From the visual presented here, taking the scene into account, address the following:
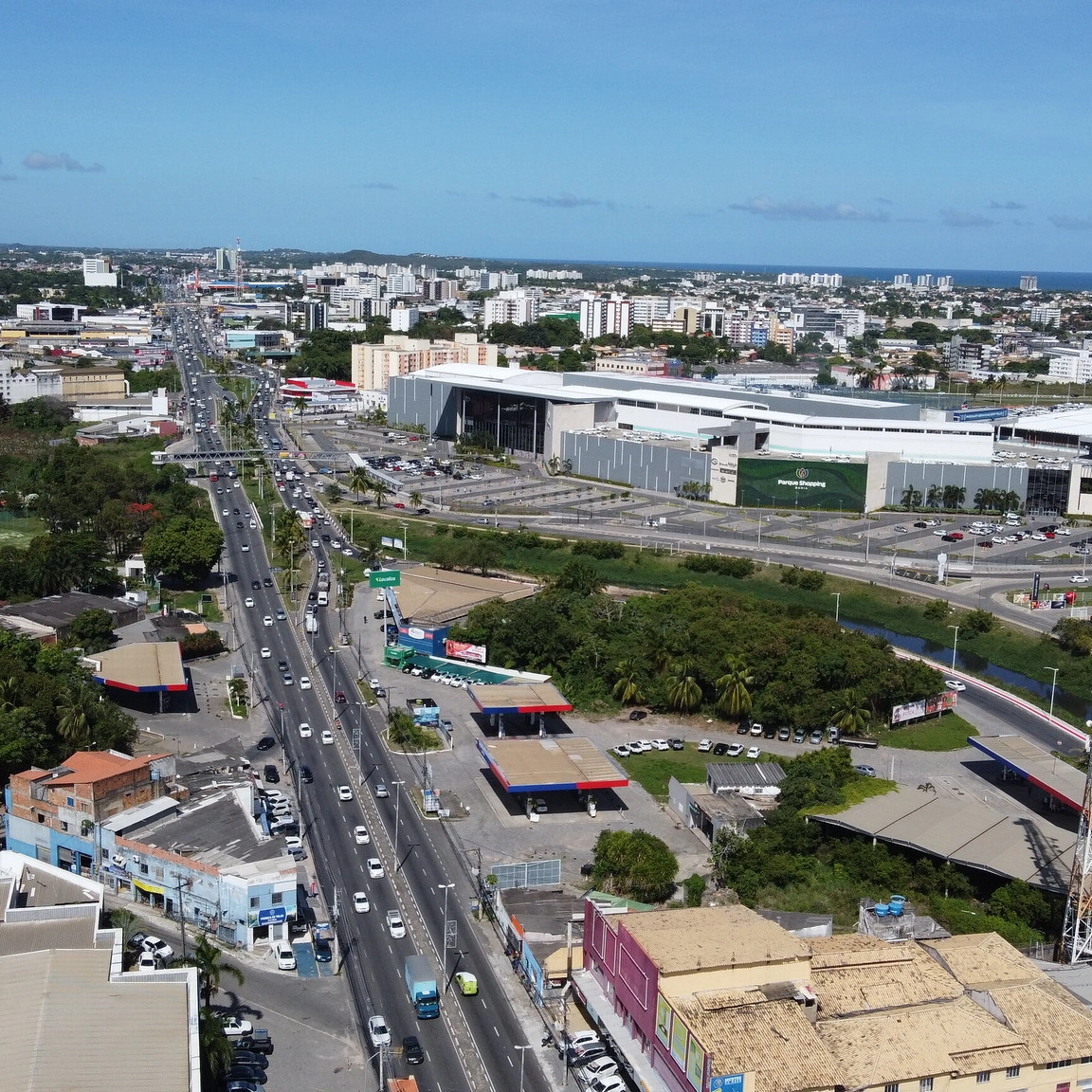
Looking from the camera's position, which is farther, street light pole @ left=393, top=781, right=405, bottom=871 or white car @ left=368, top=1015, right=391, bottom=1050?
street light pole @ left=393, top=781, right=405, bottom=871

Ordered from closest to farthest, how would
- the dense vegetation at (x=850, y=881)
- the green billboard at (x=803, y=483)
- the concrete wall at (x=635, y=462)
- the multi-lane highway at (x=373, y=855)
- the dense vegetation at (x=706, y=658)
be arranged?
1. the multi-lane highway at (x=373, y=855)
2. the dense vegetation at (x=850, y=881)
3. the dense vegetation at (x=706, y=658)
4. the green billboard at (x=803, y=483)
5. the concrete wall at (x=635, y=462)

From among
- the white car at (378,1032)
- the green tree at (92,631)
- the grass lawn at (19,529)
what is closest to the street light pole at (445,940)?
the white car at (378,1032)

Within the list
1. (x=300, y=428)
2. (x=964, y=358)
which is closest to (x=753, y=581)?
(x=300, y=428)

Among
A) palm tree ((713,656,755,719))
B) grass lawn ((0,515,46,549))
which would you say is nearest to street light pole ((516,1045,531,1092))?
palm tree ((713,656,755,719))

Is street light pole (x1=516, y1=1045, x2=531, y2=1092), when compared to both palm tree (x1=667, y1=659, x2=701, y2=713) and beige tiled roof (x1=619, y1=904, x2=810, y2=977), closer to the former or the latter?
beige tiled roof (x1=619, y1=904, x2=810, y2=977)

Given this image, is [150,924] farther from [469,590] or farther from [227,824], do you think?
[469,590]

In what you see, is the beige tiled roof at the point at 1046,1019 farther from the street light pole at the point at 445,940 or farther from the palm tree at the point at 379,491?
the palm tree at the point at 379,491
